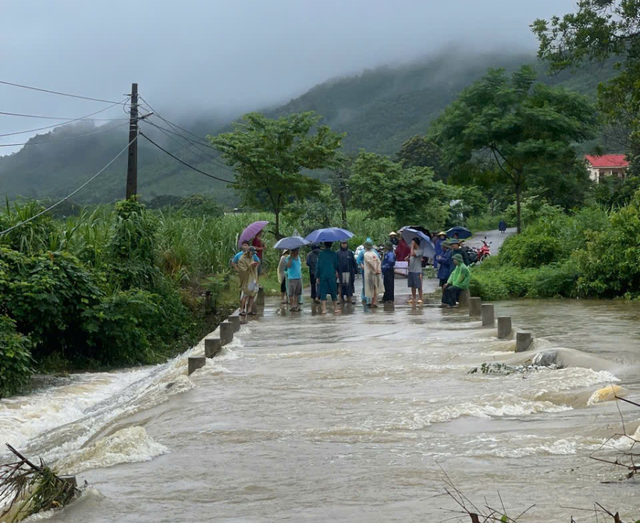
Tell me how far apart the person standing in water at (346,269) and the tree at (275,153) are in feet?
44.6

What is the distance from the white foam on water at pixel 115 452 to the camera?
942 cm

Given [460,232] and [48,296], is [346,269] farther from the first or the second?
[460,232]

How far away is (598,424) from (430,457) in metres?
1.86

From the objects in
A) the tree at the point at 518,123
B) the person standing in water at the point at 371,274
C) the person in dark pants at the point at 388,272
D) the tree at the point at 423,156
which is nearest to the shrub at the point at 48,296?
the person standing in water at the point at 371,274

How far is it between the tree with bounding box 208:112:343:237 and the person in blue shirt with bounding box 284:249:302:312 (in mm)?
14167

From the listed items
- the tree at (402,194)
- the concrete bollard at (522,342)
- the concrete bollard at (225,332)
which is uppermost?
the tree at (402,194)

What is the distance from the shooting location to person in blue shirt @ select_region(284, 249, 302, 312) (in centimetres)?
2236

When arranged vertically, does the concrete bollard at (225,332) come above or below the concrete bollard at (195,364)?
above

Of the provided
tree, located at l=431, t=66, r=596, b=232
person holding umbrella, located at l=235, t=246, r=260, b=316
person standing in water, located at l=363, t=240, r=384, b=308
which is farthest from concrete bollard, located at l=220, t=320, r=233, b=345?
tree, located at l=431, t=66, r=596, b=232

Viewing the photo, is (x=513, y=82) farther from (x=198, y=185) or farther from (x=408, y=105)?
(x=408, y=105)

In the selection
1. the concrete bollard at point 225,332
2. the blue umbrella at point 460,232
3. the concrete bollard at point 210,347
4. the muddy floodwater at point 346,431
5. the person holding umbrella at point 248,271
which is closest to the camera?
the muddy floodwater at point 346,431

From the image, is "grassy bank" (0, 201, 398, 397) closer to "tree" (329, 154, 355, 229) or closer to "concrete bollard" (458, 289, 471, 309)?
"concrete bollard" (458, 289, 471, 309)

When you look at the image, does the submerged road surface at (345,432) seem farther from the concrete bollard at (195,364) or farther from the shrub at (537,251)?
the shrub at (537,251)

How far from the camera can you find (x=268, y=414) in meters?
11.4
